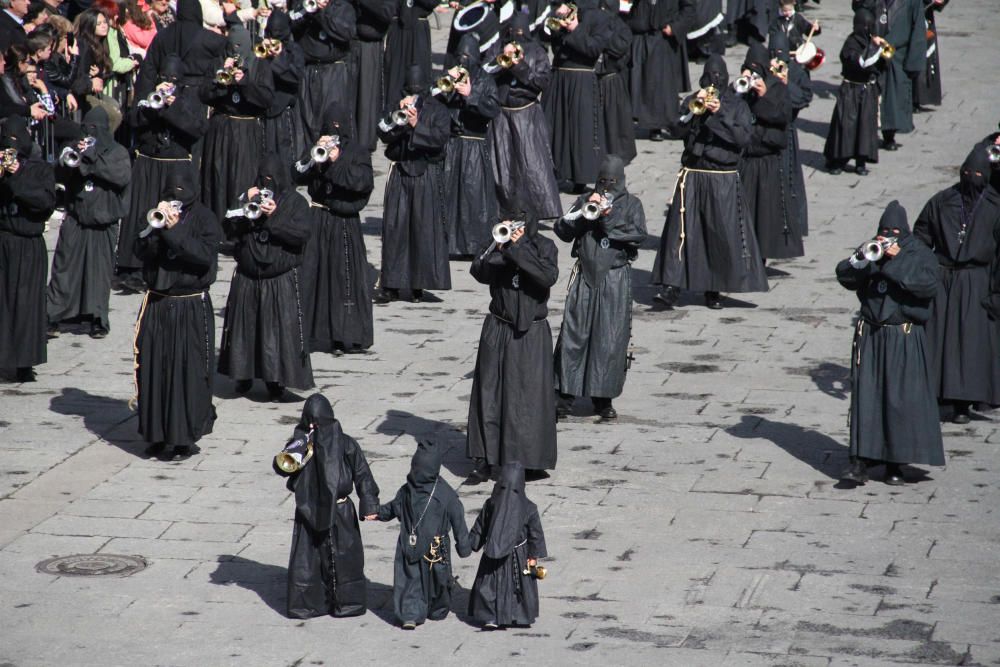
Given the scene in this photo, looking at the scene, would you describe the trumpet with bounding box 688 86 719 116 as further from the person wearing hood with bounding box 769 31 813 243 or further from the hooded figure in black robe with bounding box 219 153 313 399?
the hooded figure in black robe with bounding box 219 153 313 399

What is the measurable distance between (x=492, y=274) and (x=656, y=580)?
232cm

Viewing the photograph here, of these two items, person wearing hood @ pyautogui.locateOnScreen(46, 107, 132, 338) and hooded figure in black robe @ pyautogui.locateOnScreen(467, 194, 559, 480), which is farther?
person wearing hood @ pyautogui.locateOnScreen(46, 107, 132, 338)

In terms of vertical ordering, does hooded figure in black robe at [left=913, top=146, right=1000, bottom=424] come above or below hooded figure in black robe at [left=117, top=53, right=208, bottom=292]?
below

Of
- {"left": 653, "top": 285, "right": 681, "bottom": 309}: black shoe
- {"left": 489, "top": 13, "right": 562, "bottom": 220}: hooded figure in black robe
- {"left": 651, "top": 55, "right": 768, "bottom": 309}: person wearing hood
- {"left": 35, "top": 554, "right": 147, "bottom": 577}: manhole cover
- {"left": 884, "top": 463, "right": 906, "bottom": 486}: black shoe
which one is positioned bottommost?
{"left": 35, "top": 554, "right": 147, "bottom": 577}: manhole cover

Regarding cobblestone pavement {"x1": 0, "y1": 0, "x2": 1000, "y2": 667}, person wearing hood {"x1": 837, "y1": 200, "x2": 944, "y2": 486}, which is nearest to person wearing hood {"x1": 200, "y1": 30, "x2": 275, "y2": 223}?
cobblestone pavement {"x1": 0, "y1": 0, "x2": 1000, "y2": 667}

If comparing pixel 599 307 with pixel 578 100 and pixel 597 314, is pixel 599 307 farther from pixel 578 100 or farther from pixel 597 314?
pixel 578 100

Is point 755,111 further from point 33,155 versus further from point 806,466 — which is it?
point 33,155

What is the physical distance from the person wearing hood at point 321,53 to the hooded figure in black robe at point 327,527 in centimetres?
843

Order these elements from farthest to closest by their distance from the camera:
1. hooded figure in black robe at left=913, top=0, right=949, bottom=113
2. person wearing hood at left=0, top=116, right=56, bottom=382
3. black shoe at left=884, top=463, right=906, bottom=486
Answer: hooded figure in black robe at left=913, top=0, right=949, bottom=113, person wearing hood at left=0, top=116, right=56, bottom=382, black shoe at left=884, top=463, right=906, bottom=486

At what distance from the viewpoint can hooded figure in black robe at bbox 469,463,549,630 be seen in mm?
9141

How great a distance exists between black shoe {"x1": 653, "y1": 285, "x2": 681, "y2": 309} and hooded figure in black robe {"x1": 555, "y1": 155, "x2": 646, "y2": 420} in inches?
113

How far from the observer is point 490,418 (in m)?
11.3

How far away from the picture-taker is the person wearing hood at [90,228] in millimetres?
13984

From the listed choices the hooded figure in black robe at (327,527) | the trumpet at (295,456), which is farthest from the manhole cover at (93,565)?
the trumpet at (295,456)
